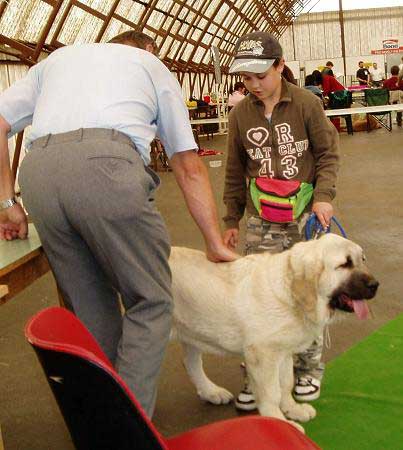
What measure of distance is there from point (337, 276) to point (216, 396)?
1053 mm

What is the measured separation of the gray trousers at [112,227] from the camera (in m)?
2.03

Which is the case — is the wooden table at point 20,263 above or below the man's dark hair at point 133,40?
below

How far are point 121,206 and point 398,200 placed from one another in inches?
261

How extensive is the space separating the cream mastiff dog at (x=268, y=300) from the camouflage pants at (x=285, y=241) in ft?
0.95

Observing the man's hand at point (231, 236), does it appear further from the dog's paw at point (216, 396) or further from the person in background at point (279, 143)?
the dog's paw at point (216, 396)

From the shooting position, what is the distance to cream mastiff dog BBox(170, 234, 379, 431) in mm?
2588

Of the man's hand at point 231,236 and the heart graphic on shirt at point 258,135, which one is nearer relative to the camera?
the heart graphic on shirt at point 258,135

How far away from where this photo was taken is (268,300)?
8.99 feet

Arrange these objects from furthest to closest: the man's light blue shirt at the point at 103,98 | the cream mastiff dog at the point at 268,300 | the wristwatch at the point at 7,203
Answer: the cream mastiff dog at the point at 268,300, the wristwatch at the point at 7,203, the man's light blue shirt at the point at 103,98

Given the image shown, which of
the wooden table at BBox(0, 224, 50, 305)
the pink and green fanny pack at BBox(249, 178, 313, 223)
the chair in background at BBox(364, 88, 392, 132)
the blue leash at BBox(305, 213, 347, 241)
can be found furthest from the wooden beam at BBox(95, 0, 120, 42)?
the wooden table at BBox(0, 224, 50, 305)

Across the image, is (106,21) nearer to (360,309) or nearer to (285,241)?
(285,241)

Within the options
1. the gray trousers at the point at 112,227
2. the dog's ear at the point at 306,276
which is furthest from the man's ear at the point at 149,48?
the dog's ear at the point at 306,276

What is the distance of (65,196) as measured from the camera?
204 cm

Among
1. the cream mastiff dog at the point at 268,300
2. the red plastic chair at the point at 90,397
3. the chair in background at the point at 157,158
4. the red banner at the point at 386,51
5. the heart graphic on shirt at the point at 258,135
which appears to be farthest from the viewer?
the red banner at the point at 386,51
